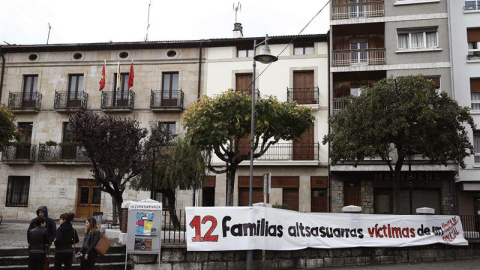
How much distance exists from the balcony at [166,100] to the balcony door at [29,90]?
734 centimetres

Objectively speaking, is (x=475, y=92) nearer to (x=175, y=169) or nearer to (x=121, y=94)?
(x=175, y=169)

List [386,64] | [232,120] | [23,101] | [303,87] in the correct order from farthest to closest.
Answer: [23,101] → [303,87] → [386,64] → [232,120]

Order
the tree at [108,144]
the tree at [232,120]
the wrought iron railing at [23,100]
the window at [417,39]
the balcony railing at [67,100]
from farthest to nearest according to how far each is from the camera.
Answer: the wrought iron railing at [23,100] < the balcony railing at [67,100] < the window at [417,39] < the tree at [232,120] < the tree at [108,144]

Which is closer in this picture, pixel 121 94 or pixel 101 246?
pixel 101 246

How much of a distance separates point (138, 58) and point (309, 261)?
17.5m

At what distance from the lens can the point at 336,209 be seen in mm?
23188

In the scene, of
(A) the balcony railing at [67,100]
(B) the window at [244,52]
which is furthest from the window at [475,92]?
(A) the balcony railing at [67,100]

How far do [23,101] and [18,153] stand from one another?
10.3ft

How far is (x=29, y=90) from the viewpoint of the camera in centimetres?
2780

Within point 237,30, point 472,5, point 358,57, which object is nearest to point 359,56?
point 358,57

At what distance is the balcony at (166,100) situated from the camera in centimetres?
2575

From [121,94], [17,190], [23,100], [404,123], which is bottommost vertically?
[17,190]

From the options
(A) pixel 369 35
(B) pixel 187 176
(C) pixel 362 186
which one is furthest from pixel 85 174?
(A) pixel 369 35

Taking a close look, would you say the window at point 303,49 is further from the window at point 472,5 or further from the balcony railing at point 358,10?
the window at point 472,5
